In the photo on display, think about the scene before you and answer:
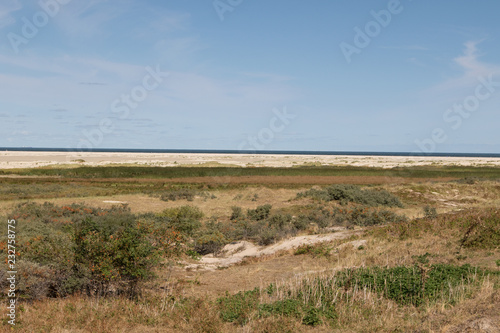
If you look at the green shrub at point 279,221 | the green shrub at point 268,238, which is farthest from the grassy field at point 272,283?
the green shrub at point 279,221

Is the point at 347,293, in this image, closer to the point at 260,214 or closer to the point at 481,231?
the point at 481,231

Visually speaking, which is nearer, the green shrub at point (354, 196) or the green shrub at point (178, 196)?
the green shrub at point (354, 196)

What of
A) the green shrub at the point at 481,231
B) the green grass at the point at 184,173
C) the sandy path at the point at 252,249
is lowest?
the sandy path at the point at 252,249

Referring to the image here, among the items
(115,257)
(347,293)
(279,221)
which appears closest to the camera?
(347,293)

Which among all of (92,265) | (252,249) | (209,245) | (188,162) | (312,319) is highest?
(188,162)

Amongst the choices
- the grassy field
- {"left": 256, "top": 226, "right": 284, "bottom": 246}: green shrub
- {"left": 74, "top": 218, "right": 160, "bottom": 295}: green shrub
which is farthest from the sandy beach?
{"left": 74, "top": 218, "right": 160, "bottom": 295}: green shrub

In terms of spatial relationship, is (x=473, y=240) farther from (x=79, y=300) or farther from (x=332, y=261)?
(x=79, y=300)

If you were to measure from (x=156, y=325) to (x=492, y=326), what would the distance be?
256 inches

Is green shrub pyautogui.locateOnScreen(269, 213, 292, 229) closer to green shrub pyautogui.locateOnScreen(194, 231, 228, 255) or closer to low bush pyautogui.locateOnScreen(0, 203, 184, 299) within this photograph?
green shrub pyautogui.locateOnScreen(194, 231, 228, 255)

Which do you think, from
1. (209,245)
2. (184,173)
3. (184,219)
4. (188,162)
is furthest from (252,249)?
(188,162)

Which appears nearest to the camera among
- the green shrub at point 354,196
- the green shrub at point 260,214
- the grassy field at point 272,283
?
the grassy field at point 272,283

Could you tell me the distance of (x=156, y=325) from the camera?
804 cm

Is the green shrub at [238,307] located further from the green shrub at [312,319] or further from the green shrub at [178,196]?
the green shrub at [178,196]

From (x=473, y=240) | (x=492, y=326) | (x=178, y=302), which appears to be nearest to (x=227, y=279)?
(x=178, y=302)
